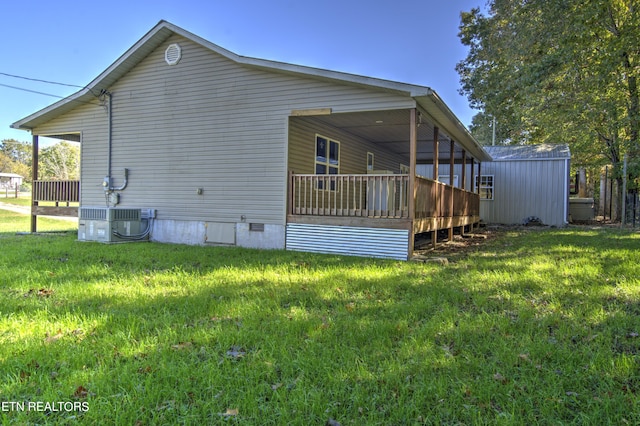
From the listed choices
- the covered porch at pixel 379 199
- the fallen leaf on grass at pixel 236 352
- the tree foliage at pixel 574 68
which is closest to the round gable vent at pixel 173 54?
the covered porch at pixel 379 199

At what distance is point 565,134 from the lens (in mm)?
19156

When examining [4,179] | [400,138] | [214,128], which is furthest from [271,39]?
[4,179]

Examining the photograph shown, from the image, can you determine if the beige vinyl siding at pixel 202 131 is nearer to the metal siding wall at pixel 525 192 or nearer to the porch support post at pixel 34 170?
the porch support post at pixel 34 170

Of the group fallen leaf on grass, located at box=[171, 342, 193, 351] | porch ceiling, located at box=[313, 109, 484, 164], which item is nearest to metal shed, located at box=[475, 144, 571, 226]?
porch ceiling, located at box=[313, 109, 484, 164]

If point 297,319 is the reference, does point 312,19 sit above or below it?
above

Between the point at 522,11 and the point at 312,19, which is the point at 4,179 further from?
the point at 522,11

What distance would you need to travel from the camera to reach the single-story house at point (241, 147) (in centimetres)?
834

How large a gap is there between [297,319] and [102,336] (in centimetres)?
171

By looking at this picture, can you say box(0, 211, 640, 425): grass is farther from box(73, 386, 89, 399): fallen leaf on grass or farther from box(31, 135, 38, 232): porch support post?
box(31, 135, 38, 232): porch support post

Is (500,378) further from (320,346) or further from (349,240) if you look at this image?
(349,240)

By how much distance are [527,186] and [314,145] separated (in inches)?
491

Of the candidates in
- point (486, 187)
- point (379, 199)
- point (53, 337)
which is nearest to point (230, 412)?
point (53, 337)

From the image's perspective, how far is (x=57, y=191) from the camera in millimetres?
12297

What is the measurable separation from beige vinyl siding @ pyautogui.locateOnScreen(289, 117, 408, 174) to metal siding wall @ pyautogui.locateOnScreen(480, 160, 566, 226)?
21.7 ft
